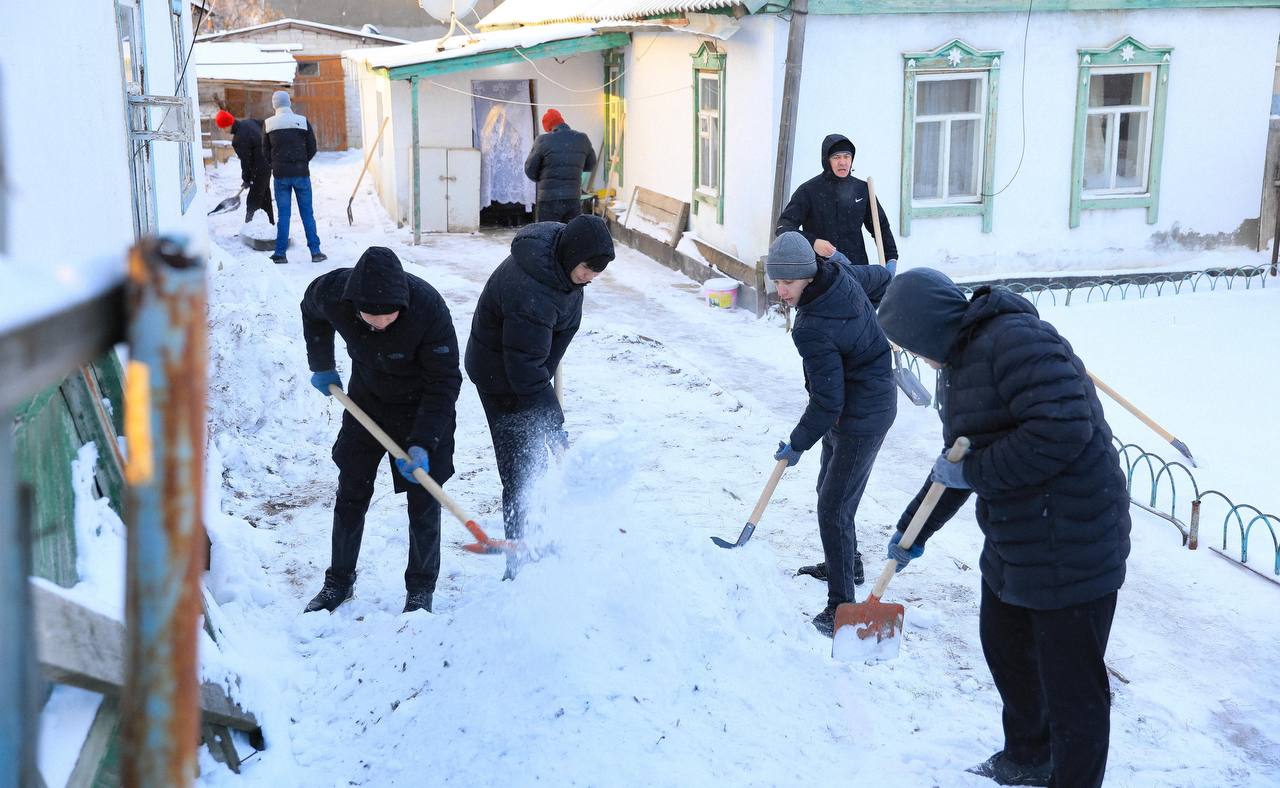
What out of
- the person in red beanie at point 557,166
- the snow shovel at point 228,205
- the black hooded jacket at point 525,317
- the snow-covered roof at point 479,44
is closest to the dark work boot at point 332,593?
the black hooded jacket at point 525,317

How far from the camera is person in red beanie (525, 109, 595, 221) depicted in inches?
468

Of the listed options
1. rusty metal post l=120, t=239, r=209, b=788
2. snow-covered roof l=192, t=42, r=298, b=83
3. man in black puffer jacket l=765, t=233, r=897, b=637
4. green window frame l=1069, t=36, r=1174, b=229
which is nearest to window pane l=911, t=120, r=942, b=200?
green window frame l=1069, t=36, r=1174, b=229

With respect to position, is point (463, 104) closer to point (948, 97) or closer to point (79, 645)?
point (948, 97)

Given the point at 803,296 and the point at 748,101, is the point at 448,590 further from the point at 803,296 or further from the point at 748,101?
the point at 748,101

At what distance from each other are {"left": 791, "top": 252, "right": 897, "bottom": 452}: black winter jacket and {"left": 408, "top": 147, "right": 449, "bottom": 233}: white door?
11842mm

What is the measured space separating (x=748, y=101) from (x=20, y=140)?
863cm

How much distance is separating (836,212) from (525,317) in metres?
3.82

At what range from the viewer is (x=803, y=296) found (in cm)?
469

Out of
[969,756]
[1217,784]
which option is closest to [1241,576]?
[1217,784]

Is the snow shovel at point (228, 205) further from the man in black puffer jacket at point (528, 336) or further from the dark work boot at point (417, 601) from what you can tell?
the dark work boot at point (417, 601)

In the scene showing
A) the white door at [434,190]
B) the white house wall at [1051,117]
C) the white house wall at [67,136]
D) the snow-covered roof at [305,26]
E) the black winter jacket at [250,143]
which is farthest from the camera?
the snow-covered roof at [305,26]

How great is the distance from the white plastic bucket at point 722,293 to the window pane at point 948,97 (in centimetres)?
246

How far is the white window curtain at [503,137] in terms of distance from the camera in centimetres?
1648

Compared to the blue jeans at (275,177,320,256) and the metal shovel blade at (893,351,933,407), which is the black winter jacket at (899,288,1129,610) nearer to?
the metal shovel blade at (893,351,933,407)
